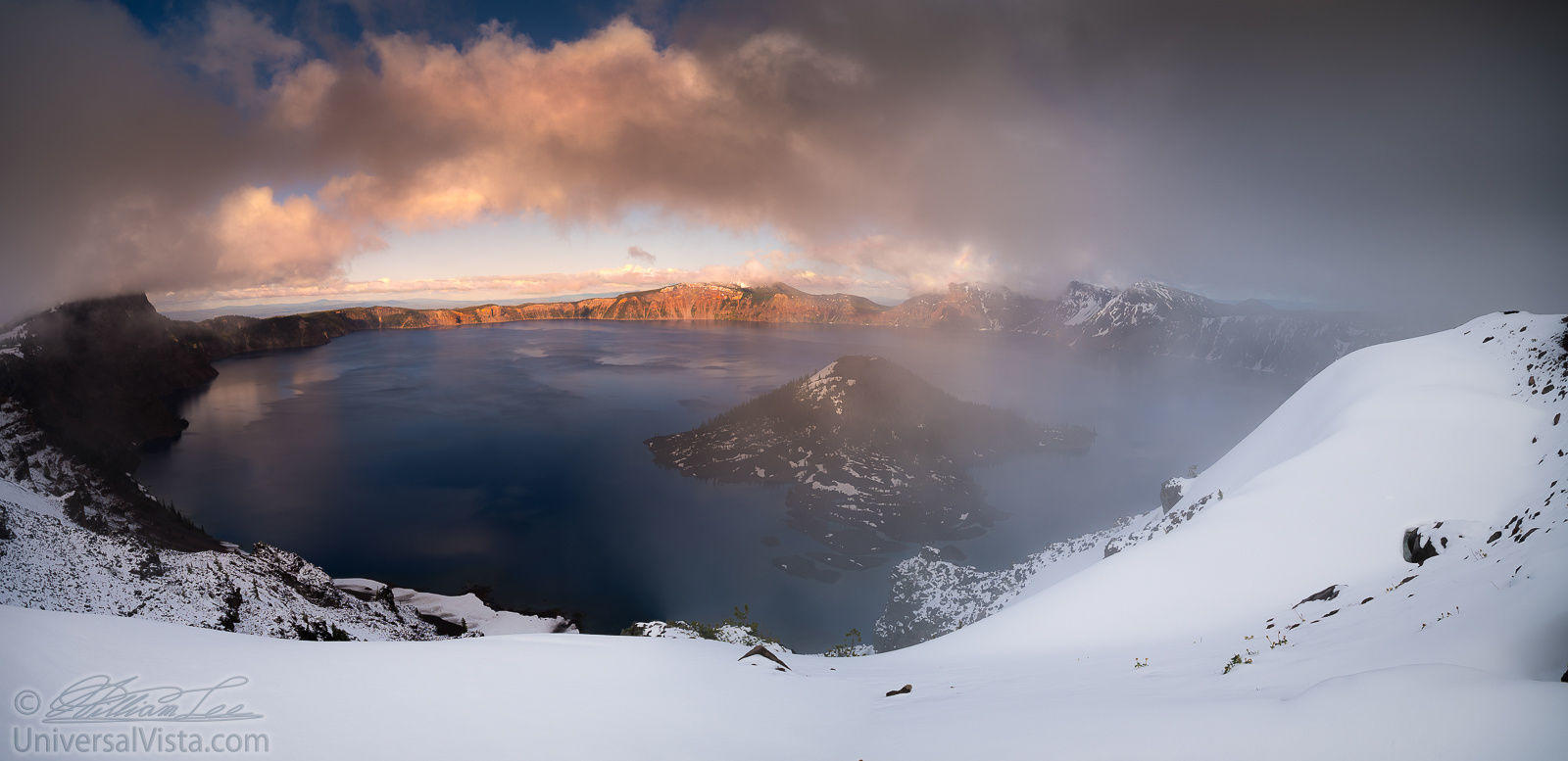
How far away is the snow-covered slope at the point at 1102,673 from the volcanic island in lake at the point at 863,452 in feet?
240

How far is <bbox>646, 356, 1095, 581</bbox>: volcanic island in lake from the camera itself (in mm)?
95125

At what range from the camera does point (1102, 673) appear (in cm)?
936

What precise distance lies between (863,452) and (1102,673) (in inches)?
4370

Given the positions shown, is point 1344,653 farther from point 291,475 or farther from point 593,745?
point 291,475

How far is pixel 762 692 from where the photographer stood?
27.6ft

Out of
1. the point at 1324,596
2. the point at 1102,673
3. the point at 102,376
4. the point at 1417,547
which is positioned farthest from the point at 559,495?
the point at 102,376

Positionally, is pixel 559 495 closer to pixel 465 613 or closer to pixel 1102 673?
pixel 465 613

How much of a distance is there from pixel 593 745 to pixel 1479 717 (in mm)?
7816

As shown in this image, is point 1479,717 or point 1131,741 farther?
point 1131,741

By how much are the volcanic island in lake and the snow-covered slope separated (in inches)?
2876

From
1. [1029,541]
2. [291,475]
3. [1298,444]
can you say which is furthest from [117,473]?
[1029,541]

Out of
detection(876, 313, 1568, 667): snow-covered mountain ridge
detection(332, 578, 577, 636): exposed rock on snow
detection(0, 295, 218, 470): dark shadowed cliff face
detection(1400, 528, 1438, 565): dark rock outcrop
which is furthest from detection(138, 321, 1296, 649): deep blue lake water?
detection(1400, 528, 1438, 565): dark rock outcrop

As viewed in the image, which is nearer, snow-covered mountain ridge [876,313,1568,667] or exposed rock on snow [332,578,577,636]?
snow-covered mountain ridge [876,313,1568,667]

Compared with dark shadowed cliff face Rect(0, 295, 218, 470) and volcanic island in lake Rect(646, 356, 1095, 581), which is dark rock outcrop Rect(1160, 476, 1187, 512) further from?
dark shadowed cliff face Rect(0, 295, 218, 470)
